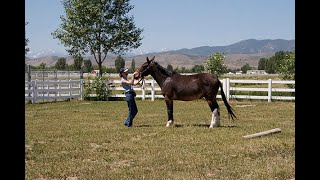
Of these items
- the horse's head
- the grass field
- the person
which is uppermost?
the horse's head

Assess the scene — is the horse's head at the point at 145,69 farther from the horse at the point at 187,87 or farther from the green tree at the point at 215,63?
the green tree at the point at 215,63

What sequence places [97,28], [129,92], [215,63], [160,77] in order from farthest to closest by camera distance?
1. [215,63]
2. [97,28]
3. [160,77]
4. [129,92]

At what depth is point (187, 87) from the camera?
1244 centimetres

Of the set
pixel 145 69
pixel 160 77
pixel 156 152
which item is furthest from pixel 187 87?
pixel 156 152

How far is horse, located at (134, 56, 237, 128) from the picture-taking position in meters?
12.2

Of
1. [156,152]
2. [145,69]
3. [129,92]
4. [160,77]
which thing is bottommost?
[156,152]

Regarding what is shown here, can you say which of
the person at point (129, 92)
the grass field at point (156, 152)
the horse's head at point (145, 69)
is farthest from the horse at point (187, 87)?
the grass field at point (156, 152)

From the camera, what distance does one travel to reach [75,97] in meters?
26.4

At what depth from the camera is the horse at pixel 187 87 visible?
12.2 meters

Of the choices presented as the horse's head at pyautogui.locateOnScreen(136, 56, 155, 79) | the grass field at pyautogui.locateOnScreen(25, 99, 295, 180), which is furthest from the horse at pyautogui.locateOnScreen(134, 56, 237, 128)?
the grass field at pyautogui.locateOnScreen(25, 99, 295, 180)

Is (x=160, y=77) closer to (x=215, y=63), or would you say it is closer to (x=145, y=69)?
(x=145, y=69)

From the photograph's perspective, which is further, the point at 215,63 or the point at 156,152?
the point at 215,63

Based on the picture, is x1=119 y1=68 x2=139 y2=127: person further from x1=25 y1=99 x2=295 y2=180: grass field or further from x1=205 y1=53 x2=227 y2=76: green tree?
x1=205 y1=53 x2=227 y2=76: green tree
